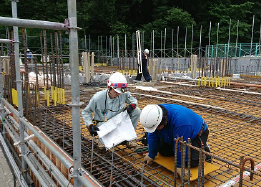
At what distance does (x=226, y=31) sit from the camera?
1041 inches

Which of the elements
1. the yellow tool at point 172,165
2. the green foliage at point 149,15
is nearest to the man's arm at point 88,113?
the yellow tool at point 172,165

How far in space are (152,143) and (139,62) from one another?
664cm

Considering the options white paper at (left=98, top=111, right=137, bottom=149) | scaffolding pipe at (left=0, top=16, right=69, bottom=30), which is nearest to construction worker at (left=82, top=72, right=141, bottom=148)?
white paper at (left=98, top=111, right=137, bottom=149)

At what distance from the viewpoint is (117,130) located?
320 centimetres

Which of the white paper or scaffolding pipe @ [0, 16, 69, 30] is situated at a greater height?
scaffolding pipe @ [0, 16, 69, 30]

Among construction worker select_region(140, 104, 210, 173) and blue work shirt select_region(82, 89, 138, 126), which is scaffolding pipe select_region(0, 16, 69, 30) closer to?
construction worker select_region(140, 104, 210, 173)

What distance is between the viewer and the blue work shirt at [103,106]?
10.6 ft

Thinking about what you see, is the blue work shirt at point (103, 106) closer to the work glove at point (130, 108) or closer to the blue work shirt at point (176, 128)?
the work glove at point (130, 108)

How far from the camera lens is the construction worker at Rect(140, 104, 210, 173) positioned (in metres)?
2.51

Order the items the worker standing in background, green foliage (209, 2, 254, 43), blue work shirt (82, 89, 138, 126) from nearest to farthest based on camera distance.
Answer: blue work shirt (82, 89, 138, 126) < the worker standing in background < green foliage (209, 2, 254, 43)

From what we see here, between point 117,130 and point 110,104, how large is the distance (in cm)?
38

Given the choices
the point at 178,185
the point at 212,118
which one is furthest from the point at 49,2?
the point at 178,185

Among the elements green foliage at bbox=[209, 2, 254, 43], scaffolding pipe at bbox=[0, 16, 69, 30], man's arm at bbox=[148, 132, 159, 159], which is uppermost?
green foliage at bbox=[209, 2, 254, 43]

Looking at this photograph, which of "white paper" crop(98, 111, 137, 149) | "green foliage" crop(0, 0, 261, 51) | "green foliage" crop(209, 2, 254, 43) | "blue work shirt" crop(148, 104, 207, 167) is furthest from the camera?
"green foliage" crop(209, 2, 254, 43)
